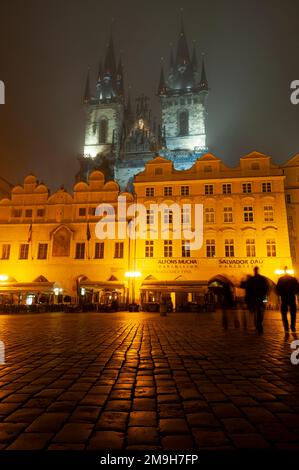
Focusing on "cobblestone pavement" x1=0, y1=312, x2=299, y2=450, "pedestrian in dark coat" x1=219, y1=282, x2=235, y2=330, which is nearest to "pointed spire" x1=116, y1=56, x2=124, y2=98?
"pedestrian in dark coat" x1=219, y1=282, x2=235, y2=330

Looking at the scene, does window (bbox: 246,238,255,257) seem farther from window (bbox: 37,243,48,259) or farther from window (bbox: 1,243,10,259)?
window (bbox: 1,243,10,259)

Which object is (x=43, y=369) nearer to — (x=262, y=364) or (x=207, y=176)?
(x=262, y=364)

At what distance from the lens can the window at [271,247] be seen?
30953mm

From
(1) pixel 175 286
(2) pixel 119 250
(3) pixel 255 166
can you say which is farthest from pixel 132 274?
(3) pixel 255 166

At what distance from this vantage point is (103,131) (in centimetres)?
6681

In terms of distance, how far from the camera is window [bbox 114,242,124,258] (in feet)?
106

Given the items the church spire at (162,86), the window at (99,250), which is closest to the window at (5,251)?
the window at (99,250)

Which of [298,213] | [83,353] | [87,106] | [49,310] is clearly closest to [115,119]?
[87,106]

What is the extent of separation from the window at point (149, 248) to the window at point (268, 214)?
10634 mm

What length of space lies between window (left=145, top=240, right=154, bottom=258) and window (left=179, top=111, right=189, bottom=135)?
33.9 m

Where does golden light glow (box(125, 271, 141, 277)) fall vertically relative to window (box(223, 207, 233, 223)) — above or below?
below

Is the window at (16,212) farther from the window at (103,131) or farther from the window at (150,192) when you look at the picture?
the window at (103,131)

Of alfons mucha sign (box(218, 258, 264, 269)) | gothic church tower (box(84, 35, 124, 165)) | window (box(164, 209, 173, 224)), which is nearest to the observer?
alfons mucha sign (box(218, 258, 264, 269))

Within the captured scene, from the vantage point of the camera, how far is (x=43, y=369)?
4406 mm
